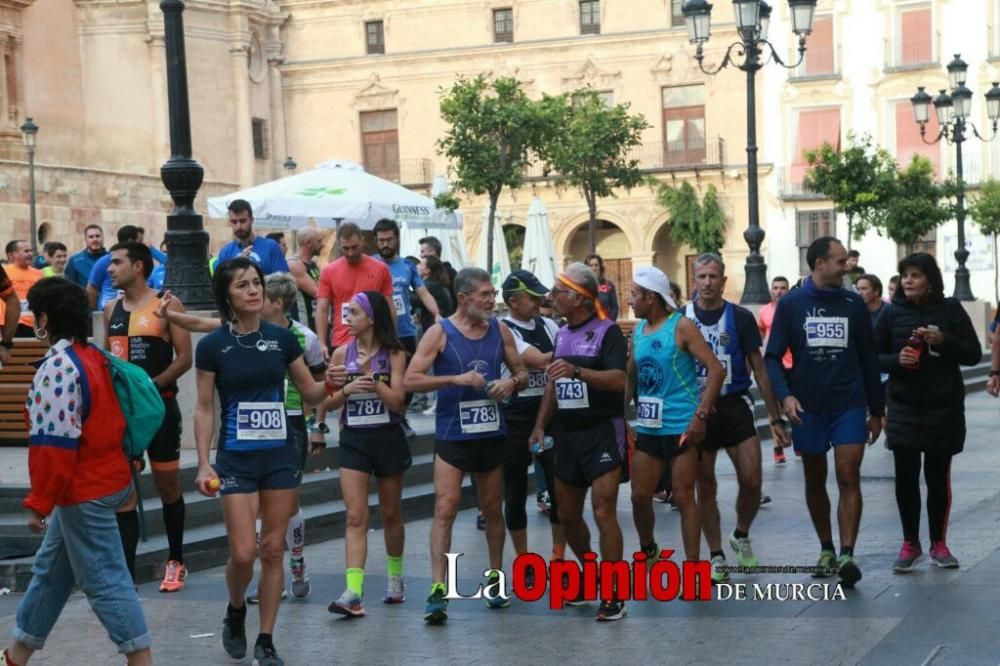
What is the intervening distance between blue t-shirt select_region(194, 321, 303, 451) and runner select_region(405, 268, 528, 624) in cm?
119

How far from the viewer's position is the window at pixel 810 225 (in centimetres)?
5028

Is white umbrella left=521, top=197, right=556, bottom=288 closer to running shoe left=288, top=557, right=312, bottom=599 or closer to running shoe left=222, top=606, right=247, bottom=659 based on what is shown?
running shoe left=288, top=557, right=312, bottom=599

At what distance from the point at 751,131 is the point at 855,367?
1334 centimetres

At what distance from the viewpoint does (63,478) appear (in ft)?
21.6

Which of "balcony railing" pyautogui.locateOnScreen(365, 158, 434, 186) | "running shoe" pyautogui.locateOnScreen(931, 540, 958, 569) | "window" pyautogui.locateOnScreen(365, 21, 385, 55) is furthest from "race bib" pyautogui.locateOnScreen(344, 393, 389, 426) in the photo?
"window" pyautogui.locateOnScreen(365, 21, 385, 55)

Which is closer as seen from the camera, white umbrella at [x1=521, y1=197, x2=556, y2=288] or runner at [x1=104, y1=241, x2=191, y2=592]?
runner at [x1=104, y1=241, x2=191, y2=592]

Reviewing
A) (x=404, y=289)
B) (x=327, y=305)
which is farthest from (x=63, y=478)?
(x=404, y=289)

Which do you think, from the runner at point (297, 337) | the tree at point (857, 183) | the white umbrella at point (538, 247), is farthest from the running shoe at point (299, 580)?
the tree at point (857, 183)

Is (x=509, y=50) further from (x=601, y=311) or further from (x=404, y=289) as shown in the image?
(x=601, y=311)

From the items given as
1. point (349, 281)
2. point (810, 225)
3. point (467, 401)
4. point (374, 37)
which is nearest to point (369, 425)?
point (467, 401)

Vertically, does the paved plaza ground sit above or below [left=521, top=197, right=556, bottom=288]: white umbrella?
below

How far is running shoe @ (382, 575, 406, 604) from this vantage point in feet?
30.0

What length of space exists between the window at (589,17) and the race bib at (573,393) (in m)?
44.9

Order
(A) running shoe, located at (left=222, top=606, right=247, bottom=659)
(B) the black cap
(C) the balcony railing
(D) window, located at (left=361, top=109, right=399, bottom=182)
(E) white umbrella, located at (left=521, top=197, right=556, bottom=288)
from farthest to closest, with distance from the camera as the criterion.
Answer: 1. (D) window, located at (left=361, top=109, right=399, bottom=182)
2. (C) the balcony railing
3. (E) white umbrella, located at (left=521, top=197, right=556, bottom=288)
4. (B) the black cap
5. (A) running shoe, located at (left=222, top=606, right=247, bottom=659)
